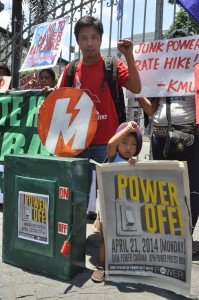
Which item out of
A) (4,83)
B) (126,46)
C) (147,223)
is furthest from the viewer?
(4,83)

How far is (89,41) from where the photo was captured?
3.00 metres

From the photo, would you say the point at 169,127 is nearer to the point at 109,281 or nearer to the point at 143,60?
the point at 143,60

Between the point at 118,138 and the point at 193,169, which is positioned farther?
the point at 193,169

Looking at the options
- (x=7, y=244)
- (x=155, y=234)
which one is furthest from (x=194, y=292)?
(x=7, y=244)

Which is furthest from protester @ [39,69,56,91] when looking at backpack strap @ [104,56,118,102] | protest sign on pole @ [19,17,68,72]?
backpack strap @ [104,56,118,102]

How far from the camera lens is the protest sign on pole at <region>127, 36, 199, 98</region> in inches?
121

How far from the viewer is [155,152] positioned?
3.21 metres

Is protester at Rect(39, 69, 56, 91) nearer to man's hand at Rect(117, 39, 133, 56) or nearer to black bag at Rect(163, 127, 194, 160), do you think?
man's hand at Rect(117, 39, 133, 56)

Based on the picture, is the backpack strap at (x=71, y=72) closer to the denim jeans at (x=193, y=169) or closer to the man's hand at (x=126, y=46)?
the man's hand at (x=126, y=46)

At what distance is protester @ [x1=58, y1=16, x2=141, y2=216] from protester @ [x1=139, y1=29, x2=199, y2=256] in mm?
288

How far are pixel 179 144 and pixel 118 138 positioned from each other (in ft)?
1.81

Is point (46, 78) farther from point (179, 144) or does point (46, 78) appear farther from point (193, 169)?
point (193, 169)

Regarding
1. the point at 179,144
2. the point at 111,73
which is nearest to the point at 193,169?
the point at 179,144

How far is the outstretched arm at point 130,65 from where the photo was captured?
9.38ft
